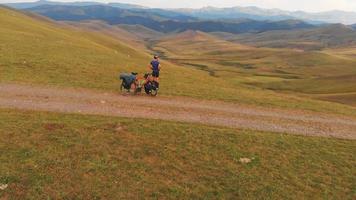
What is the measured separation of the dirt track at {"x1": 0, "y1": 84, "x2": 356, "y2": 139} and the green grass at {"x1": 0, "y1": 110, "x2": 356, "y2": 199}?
230 cm

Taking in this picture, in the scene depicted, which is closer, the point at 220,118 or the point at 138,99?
the point at 220,118

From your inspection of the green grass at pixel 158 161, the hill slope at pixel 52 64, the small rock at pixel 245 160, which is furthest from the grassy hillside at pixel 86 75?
the small rock at pixel 245 160

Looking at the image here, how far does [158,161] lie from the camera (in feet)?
76.7

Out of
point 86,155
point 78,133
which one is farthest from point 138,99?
Result: point 86,155

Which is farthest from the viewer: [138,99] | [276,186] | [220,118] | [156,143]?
[138,99]

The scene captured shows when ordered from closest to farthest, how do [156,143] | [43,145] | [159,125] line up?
[43,145] < [156,143] < [159,125]

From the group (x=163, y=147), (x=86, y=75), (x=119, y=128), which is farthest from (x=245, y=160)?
(x=86, y=75)

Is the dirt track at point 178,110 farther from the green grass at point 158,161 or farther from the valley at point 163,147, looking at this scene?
the green grass at point 158,161

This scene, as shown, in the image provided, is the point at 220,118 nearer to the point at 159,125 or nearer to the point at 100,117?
the point at 159,125

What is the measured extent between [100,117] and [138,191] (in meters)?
9.86

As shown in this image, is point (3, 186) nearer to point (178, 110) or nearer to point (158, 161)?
point (158, 161)

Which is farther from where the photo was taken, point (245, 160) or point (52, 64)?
point (52, 64)

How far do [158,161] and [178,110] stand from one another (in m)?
10.6

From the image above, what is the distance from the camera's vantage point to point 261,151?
25672 millimetres
